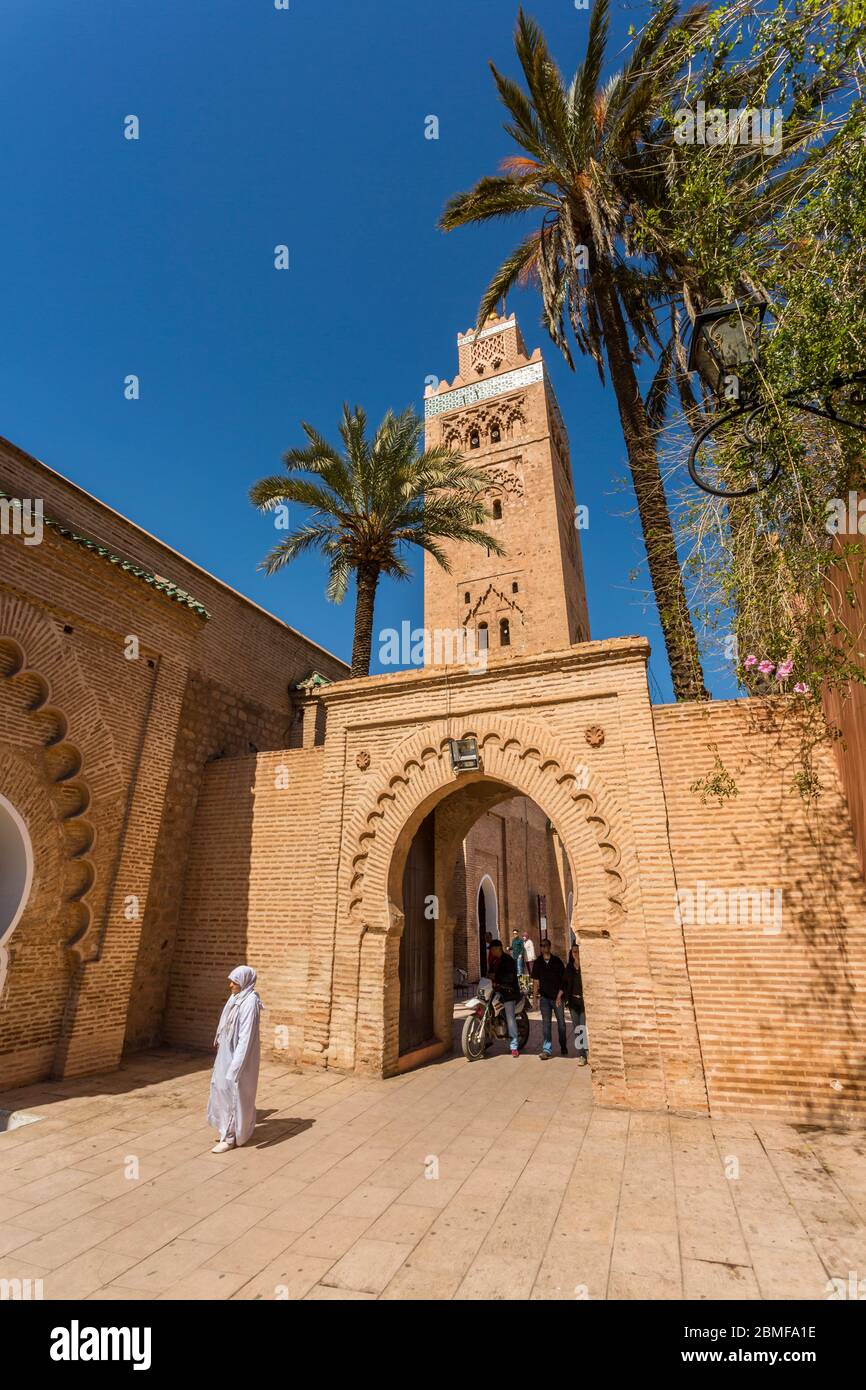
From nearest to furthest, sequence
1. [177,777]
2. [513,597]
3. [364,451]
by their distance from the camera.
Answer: [177,777], [364,451], [513,597]

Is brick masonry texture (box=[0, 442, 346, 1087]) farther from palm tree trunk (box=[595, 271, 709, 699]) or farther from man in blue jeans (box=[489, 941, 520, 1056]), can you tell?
palm tree trunk (box=[595, 271, 709, 699])

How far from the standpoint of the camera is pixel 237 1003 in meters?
5.71

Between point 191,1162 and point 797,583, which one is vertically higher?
point 797,583

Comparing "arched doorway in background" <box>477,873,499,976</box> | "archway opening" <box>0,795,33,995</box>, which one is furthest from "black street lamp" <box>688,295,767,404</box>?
"arched doorway in background" <box>477,873,499,976</box>

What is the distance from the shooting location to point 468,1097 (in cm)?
669

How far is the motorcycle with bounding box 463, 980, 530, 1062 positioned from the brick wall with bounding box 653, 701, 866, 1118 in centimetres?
350

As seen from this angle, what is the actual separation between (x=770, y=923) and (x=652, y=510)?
5.46 m

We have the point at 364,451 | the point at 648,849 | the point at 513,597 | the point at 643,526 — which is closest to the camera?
the point at 648,849

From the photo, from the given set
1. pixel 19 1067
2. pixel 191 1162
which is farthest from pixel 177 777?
pixel 191 1162

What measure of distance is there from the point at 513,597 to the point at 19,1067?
18.7 meters

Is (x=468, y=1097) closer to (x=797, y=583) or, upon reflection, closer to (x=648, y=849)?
(x=648, y=849)

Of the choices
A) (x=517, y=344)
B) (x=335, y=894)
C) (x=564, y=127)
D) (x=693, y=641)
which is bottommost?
(x=335, y=894)

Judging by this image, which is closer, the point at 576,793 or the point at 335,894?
the point at 576,793

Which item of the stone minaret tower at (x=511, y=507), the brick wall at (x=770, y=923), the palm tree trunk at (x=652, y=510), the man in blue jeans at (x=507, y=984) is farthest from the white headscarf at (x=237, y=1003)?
the stone minaret tower at (x=511, y=507)
